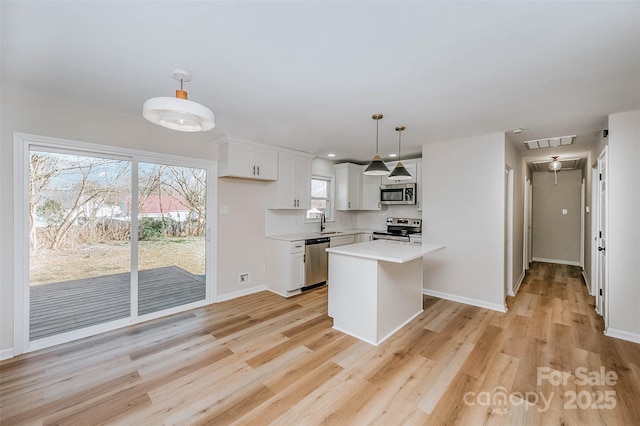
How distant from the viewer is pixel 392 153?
196 inches

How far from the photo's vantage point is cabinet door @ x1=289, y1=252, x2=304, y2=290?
4164mm

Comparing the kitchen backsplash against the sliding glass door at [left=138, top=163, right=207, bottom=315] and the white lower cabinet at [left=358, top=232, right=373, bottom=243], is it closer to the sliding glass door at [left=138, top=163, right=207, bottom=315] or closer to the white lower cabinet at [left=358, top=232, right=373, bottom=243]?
the white lower cabinet at [left=358, top=232, right=373, bottom=243]

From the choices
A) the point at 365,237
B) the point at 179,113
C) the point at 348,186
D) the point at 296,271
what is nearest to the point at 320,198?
the point at 348,186

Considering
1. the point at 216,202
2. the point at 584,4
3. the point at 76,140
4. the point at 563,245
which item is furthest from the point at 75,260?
the point at 563,245

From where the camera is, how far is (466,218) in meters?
3.87

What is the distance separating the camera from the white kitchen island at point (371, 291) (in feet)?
9.02

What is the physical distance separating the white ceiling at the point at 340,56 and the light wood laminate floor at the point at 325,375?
239cm

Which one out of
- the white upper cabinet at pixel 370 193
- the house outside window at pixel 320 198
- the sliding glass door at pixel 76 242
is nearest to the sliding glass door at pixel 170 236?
the sliding glass door at pixel 76 242

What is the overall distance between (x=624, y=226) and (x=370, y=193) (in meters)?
3.61

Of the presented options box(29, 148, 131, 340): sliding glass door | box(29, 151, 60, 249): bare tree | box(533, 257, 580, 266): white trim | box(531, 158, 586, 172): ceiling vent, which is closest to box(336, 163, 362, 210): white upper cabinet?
box(531, 158, 586, 172): ceiling vent

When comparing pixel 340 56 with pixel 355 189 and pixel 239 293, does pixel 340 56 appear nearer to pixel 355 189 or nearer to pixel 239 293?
pixel 239 293

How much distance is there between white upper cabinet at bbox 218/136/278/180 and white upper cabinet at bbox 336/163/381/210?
1.76m

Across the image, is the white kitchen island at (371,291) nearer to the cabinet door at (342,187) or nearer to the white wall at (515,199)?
the white wall at (515,199)

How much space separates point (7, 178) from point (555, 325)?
19.1 ft
